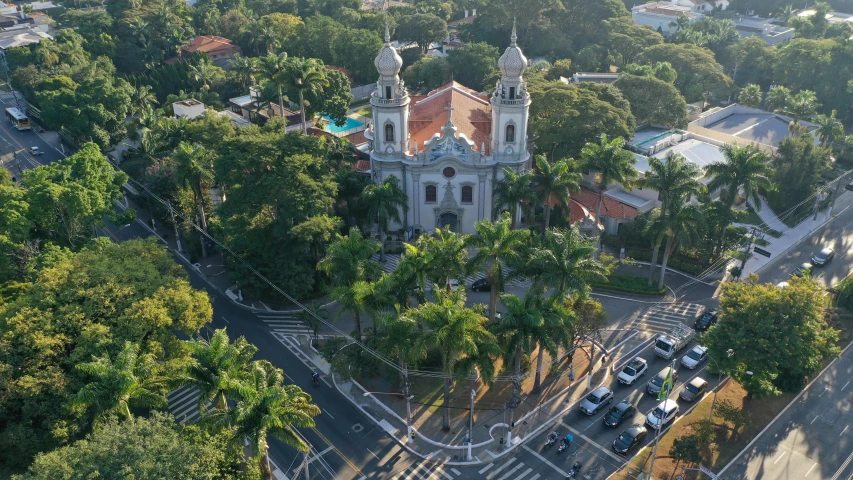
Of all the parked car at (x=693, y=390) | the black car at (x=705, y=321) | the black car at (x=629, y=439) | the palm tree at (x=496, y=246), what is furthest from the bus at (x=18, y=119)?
the parked car at (x=693, y=390)

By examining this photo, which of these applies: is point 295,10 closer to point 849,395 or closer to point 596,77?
point 596,77

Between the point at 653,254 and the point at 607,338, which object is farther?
the point at 653,254

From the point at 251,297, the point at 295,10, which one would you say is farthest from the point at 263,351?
the point at 295,10

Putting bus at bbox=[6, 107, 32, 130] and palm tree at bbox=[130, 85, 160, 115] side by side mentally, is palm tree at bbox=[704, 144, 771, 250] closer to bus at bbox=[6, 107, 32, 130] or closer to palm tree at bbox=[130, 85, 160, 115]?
palm tree at bbox=[130, 85, 160, 115]

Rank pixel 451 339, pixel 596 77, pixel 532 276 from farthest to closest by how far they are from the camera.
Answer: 1. pixel 596 77
2. pixel 532 276
3. pixel 451 339

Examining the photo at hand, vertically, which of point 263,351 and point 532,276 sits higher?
point 532,276

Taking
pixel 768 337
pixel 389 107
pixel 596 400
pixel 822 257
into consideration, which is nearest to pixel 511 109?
pixel 389 107

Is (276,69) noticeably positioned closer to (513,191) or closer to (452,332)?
(513,191)
